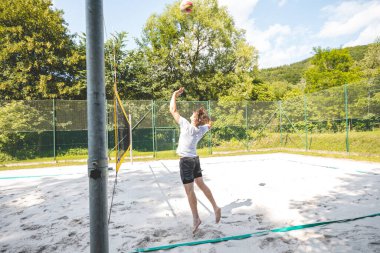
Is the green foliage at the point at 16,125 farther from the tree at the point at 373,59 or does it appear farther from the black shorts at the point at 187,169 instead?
the tree at the point at 373,59

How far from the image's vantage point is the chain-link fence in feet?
36.3

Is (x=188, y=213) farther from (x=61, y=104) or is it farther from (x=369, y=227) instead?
(x=61, y=104)

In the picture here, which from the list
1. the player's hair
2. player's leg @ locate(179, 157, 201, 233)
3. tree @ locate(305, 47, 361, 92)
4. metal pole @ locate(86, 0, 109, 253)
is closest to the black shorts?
player's leg @ locate(179, 157, 201, 233)

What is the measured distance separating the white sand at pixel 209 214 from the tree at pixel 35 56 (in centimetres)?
1262

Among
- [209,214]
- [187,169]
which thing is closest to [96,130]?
[187,169]

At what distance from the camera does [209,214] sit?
394cm

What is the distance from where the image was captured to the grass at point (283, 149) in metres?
10.6

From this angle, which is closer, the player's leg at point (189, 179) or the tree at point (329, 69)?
the player's leg at point (189, 179)

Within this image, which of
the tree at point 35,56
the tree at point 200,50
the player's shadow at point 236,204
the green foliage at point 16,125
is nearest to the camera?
the player's shadow at point 236,204

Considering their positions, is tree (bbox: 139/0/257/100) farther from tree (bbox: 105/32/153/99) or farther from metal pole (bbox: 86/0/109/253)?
metal pole (bbox: 86/0/109/253)

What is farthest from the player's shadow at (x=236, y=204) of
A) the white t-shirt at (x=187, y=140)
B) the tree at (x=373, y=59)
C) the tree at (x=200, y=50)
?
the tree at (x=373, y=59)

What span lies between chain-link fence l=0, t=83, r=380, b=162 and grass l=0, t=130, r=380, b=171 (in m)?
0.05

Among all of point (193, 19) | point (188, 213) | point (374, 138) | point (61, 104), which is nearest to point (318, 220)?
point (188, 213)

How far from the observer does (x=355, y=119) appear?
11094mm
